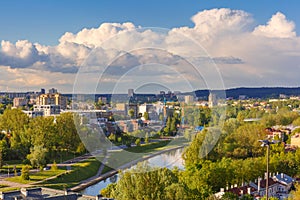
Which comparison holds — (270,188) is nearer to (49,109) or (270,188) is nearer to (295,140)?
(295,140)

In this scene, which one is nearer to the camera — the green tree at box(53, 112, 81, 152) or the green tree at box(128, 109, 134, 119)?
the green tree at box(128, 109, 134, 119)

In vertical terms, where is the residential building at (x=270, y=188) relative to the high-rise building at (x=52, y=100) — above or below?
below

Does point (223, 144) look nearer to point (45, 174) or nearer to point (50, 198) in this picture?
point (45, 174)

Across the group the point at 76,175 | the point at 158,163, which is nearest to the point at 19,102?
the point at 76,175

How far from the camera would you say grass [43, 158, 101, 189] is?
45.1 feet

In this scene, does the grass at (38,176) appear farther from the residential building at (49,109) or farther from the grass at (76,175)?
the residential building at (49,109)

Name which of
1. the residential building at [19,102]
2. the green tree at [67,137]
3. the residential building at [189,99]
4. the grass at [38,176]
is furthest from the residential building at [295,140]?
the residential building at [19,102]

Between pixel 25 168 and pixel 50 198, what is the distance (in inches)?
279

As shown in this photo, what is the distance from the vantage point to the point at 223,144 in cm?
1961

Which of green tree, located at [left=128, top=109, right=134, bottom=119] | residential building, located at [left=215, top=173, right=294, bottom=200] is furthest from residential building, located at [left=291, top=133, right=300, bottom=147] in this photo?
green tree, located at [left=128, top=109, right=134, bottom=119]

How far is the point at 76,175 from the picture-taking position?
15414mm

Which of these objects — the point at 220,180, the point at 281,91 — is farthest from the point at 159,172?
the point at 281,91

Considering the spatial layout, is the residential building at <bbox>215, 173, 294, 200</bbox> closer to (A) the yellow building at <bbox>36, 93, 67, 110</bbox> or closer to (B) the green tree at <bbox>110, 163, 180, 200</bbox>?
(B) the green tree at <bbox>110, 163, 180, 200</bbox>

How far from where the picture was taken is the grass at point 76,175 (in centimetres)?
1375
